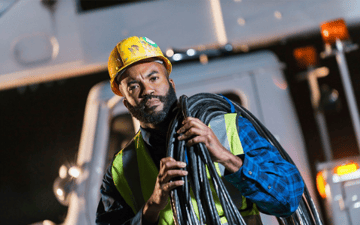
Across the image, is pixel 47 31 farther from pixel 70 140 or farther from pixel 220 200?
pixel 70 140

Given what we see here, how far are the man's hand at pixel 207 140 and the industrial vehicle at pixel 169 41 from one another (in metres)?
1.62

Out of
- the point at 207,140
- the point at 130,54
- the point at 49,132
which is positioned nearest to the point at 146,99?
the point at 130,54

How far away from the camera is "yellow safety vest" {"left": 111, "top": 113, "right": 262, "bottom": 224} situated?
71.0 inches

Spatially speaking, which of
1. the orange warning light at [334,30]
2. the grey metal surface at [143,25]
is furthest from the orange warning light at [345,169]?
the grey metal surface at [143,25]

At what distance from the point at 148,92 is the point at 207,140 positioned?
391 mm

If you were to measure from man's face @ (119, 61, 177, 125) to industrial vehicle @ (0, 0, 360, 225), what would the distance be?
1.32 metres

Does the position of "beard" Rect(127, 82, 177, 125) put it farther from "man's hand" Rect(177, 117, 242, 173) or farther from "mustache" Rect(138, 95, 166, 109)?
"man's hand" Rect(177, 117, 242, 173)

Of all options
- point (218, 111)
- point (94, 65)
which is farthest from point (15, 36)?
point (218, 111)

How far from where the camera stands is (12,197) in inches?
364

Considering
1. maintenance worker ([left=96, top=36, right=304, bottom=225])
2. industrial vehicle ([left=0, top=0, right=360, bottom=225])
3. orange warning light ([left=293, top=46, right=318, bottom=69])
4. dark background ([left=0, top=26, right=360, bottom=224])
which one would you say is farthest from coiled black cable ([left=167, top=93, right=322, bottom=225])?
dark background ([left=0, top=26, right=360, bottom=224])

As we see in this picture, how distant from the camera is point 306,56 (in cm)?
376

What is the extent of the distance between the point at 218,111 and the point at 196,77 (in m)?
1.35

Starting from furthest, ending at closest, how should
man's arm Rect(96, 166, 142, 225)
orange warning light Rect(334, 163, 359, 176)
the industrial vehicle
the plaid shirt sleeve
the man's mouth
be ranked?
the industrial vehicle → orange warning light Rect(334, 163, 359, 176) → man's arm Rect(96, 166, 142, 225) → the man's mouth → the plaid shirt sleeve

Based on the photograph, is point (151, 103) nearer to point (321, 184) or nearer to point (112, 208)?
A: point (112, 208)
